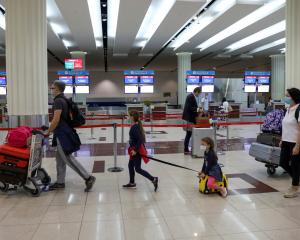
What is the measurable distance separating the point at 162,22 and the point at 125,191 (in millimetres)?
9951

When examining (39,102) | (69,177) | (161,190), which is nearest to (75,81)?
(39,102)

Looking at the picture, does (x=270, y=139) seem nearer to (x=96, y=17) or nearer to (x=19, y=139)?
(x=19, y=139)

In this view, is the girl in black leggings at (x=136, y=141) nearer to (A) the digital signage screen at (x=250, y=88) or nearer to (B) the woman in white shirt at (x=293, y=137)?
(B) the woman in white shirt at (x=293, y=137)

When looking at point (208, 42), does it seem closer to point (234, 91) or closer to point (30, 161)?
point (234, 91)

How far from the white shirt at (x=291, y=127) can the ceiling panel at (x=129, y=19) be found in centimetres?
739

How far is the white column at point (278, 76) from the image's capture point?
77.8 feet

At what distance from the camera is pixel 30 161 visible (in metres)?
4.87

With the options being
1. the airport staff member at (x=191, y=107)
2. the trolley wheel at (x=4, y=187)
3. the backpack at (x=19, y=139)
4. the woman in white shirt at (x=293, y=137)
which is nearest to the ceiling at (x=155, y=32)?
the airport staff member at (x=191, y=107)

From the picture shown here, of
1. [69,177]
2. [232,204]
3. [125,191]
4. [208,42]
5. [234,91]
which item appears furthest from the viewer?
[234,91]

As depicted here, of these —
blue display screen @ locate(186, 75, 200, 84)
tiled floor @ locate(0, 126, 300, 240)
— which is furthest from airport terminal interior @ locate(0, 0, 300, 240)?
blue display screen @ locate(186, 75, 200, 84)

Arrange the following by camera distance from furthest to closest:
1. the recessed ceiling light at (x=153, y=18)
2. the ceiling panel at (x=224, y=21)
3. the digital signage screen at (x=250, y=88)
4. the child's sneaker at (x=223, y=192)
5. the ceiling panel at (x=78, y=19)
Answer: the digital signage screen at (x=250, y=88)
the ceiling panel at (x=224, y=21)
the recessed ceiling light at (x=153, y=18)
the ceiling panel at (x=78, y=19)
the child's sneaker at (x=223, y=192)

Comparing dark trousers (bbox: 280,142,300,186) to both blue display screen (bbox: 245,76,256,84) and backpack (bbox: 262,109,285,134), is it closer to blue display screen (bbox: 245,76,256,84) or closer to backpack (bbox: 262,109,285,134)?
backpack (bbox: 262,109,285,134)

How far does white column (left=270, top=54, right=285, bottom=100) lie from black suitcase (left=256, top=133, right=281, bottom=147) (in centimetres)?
1897

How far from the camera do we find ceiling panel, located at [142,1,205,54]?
11.4 m
